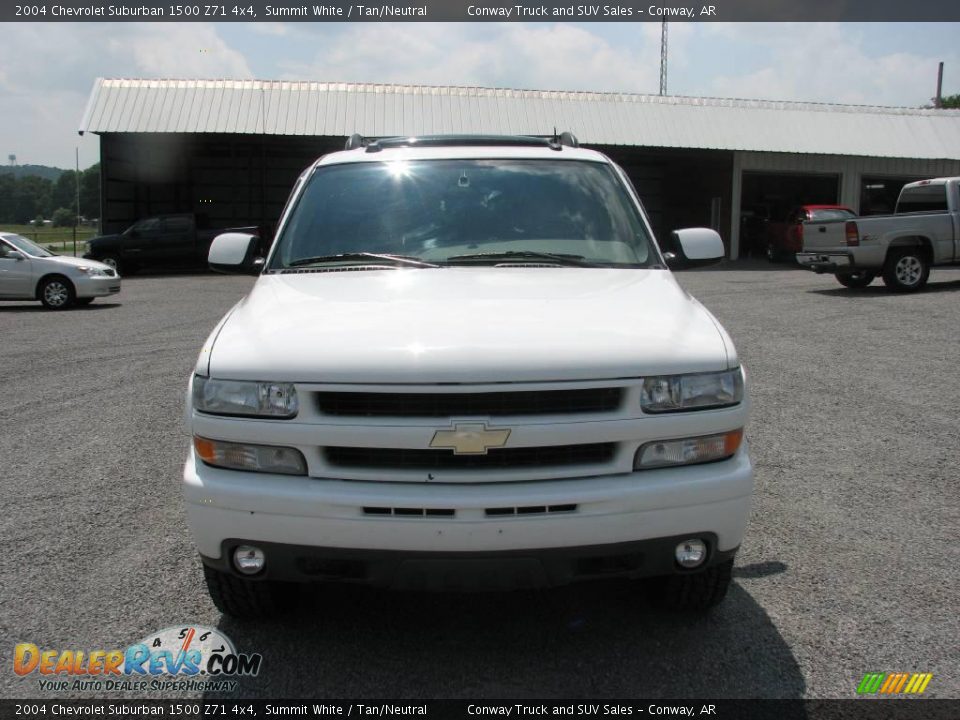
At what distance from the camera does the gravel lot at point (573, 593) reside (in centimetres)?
304

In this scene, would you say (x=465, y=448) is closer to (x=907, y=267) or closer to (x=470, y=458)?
(x=470, y=458)

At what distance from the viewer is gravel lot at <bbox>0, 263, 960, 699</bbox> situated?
304cm

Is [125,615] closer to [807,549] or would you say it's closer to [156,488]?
[156,488]

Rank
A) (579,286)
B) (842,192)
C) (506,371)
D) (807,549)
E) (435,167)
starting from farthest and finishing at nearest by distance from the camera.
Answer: (842,192) → (435,167) → (807,549) → (579,286) → (506,371)

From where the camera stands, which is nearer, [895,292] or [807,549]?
[807,549]

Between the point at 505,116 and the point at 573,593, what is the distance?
27499 mm

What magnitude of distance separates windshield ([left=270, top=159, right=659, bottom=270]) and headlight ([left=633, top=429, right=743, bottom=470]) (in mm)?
1280

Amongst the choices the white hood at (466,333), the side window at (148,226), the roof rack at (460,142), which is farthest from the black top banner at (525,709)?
the side window at (148,226)

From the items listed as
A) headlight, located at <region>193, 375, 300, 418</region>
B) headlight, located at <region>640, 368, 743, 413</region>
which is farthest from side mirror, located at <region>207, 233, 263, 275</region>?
headlight, located at <region>640, 368, 743, 413</region>

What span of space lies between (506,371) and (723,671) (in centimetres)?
132

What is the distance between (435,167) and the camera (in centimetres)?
449

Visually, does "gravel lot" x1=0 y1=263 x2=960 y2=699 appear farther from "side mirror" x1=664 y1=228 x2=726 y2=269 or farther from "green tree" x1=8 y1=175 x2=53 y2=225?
"green tree" x1=8 y1=175 x2=53 y2=225

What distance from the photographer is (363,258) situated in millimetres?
4012

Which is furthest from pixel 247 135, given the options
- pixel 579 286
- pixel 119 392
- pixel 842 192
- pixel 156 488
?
pixel 579 286
